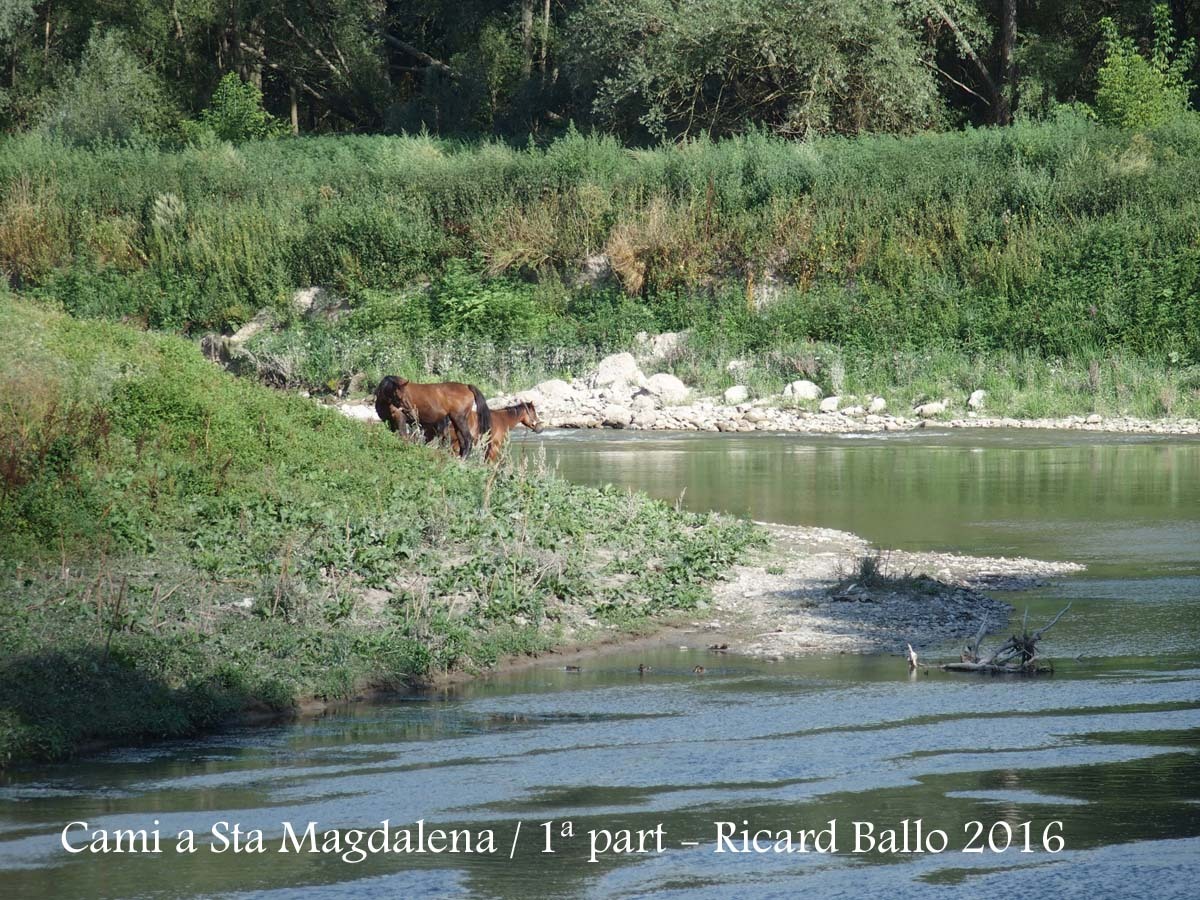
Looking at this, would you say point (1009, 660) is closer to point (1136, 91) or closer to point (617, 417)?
point (617, 417)

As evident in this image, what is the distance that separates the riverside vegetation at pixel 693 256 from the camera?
104ft

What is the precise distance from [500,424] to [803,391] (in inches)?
548

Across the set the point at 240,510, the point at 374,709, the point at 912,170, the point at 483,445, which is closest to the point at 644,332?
the point at 912,170

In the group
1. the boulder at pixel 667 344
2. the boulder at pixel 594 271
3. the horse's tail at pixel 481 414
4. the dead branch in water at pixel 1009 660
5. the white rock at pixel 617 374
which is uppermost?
the boulder at pixel 594 271

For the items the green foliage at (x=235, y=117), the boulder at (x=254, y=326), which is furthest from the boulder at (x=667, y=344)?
the green foliage at (x=235, y=117)

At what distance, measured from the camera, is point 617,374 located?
3212 cm

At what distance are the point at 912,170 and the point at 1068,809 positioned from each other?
30434mm

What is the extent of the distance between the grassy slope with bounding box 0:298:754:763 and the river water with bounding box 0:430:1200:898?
1.89 feet

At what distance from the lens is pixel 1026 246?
33.6 meters

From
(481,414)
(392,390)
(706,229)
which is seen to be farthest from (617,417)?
(392,390)

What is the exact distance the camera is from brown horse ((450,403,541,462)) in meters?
17.3

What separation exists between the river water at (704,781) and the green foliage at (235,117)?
4225cm

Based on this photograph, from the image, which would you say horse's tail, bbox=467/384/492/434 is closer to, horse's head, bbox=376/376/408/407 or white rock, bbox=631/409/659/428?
horse's head, bbox=376/376/408/407

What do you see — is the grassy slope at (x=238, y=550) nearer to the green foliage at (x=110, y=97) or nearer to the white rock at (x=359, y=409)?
the white rock at (x=359, y=409)
